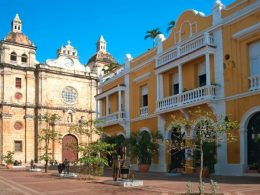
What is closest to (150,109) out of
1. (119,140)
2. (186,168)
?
(119,140)

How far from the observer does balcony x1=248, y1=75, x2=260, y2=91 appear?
18.3 m

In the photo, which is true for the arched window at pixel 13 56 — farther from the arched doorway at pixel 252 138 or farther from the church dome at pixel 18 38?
the arched doorway at pixel 252 138

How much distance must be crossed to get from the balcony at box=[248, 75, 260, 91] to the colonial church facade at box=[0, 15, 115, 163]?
93.6ft

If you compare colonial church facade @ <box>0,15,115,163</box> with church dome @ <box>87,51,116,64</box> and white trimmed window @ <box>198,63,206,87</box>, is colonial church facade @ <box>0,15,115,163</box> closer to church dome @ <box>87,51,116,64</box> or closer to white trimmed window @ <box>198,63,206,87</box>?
church dome @ <box>87,51,116,64</box>

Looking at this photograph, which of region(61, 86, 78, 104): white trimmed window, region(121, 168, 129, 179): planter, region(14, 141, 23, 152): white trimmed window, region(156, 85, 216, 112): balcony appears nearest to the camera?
region(121, 168, 129, 179): planter

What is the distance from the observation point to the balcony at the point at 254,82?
18.3m

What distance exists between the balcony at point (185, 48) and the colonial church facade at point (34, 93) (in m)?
22.8

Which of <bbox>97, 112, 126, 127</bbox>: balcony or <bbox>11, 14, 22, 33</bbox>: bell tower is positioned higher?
<bbox>11, 14, 22, 33</bbox>: bell tower

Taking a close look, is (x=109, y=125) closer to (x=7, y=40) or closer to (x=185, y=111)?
(x=185, y=111)

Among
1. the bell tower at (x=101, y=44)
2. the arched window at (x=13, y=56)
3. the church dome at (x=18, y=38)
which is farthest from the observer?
the bell tower at (x=101, y=44)

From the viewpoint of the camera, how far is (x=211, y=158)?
18953 millimetres

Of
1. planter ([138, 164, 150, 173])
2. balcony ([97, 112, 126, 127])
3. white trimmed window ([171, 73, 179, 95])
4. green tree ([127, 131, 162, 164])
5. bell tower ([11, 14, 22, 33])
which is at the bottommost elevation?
planter ([138, 164, 150, 173])

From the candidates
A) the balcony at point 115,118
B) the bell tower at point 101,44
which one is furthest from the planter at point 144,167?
the bell tower at point 101,44

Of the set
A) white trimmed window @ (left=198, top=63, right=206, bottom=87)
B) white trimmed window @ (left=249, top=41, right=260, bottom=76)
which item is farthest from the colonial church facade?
white trimmed window @ (left=249, top=41, right=260, bottom=76)
